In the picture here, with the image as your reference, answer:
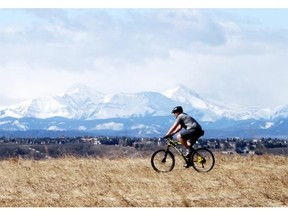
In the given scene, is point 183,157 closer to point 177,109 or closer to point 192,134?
point 192,134

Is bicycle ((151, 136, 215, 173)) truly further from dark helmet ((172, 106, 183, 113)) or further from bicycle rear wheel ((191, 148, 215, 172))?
dark helmet ((172, 106, 183, 113))

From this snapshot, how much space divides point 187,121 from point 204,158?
4.56 ft

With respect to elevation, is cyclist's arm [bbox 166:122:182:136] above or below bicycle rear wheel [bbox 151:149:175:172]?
above

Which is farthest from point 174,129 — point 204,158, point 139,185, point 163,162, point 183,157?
point 139,185

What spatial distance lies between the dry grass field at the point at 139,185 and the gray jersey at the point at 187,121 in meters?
1.54

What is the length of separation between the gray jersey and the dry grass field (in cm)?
154

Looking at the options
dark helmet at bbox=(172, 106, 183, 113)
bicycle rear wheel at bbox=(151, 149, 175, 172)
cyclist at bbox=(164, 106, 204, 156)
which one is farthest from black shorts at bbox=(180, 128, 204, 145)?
bicycle rear wheel at bbox=(151, 149, 175, 172)

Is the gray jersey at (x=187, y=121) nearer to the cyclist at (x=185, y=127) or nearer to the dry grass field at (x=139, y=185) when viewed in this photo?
the cyclist at (x=185, y=127)

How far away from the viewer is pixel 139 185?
23.4 meters

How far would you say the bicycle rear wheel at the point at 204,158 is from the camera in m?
26.2

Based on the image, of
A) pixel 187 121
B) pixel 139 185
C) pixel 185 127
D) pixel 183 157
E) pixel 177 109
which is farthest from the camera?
pixel 183 157

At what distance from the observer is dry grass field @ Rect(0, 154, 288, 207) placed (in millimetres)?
21359
